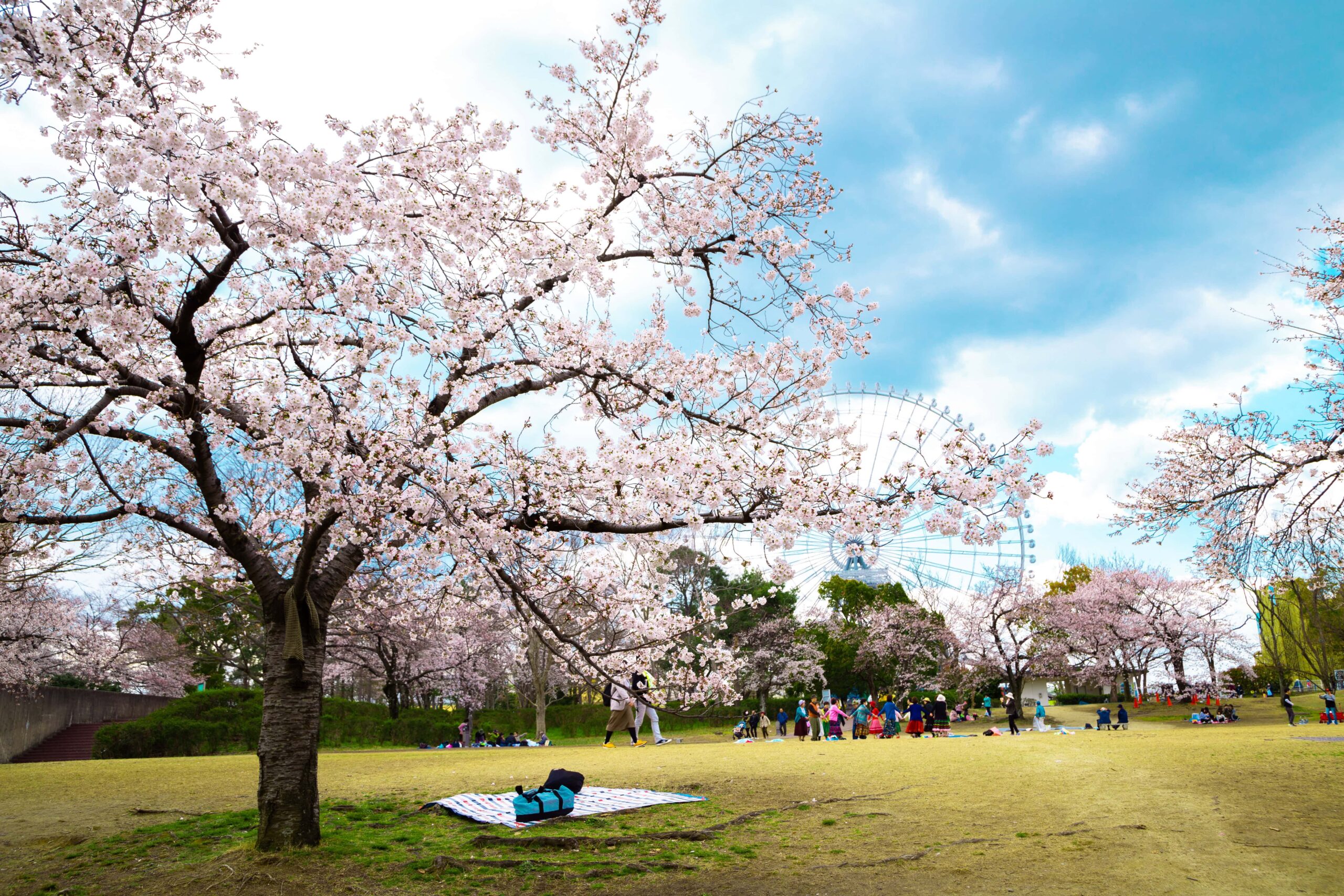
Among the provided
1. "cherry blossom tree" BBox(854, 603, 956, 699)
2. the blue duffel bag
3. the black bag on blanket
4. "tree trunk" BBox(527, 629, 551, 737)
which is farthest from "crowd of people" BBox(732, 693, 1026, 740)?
the blue duffel bag

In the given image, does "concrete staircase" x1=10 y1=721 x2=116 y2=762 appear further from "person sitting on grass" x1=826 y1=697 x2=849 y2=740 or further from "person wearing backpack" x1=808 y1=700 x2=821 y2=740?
"person sitting on grass" x1=826 y1=697 x2=849 y2=740

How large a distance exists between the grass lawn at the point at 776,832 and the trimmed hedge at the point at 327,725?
706 centimetres

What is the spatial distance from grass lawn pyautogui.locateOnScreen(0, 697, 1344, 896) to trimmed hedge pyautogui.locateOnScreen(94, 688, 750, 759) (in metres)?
7.06

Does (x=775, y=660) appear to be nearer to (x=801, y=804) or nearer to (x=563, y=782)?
(x=801, y=804)

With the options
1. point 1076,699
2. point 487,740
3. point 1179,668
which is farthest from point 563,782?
point 1076,699

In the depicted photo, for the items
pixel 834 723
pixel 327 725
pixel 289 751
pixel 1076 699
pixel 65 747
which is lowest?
pixel 1076 699

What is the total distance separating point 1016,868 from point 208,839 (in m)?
6.77

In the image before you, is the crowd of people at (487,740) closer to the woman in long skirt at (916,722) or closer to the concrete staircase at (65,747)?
the concrete staircase at (65,747)

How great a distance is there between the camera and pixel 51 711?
72.6ft

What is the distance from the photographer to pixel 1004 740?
1605cm

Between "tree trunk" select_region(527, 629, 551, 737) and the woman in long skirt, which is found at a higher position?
"tree trunk" select_region(527, 629, 551, 737)

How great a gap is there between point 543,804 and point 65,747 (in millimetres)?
22388

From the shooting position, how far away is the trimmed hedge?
60.7 ft

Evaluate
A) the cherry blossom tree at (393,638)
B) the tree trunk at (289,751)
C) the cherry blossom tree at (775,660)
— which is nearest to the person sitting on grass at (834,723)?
the cherry blossom tree at (393,638)
